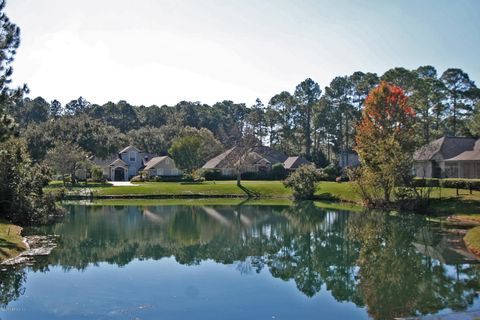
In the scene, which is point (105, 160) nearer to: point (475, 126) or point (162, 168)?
point (162, 168)

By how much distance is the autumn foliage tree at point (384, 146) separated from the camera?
42.8 metres

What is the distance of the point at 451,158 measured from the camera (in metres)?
54.4

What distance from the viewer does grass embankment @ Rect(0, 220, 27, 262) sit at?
854 inches

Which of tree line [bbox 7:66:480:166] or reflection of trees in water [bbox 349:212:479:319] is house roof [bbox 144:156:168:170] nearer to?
tree line [bbox 7:66:480:166]

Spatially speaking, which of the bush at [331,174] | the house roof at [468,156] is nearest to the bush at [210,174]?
the bush at [331,174]

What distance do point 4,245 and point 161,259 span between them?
280 inches

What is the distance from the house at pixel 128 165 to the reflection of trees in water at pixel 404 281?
59162 millimetres

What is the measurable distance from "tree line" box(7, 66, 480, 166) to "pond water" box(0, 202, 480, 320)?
21465 mm

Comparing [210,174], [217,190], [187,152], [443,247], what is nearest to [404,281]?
[443,247]

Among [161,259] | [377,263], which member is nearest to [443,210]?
[377,263]

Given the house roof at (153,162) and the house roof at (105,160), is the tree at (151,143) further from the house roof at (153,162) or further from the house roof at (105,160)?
the house roof at (105,160)

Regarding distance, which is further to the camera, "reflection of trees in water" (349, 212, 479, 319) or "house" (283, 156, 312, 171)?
"house" (283, 156, 312, 171)

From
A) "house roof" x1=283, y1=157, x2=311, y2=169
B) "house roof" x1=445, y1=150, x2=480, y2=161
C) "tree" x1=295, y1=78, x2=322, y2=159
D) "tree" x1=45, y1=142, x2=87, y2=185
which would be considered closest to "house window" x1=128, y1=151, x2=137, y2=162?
"tree" x1=45, y1=142, x2=87, y2=185

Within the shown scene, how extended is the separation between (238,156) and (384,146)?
3684cm
